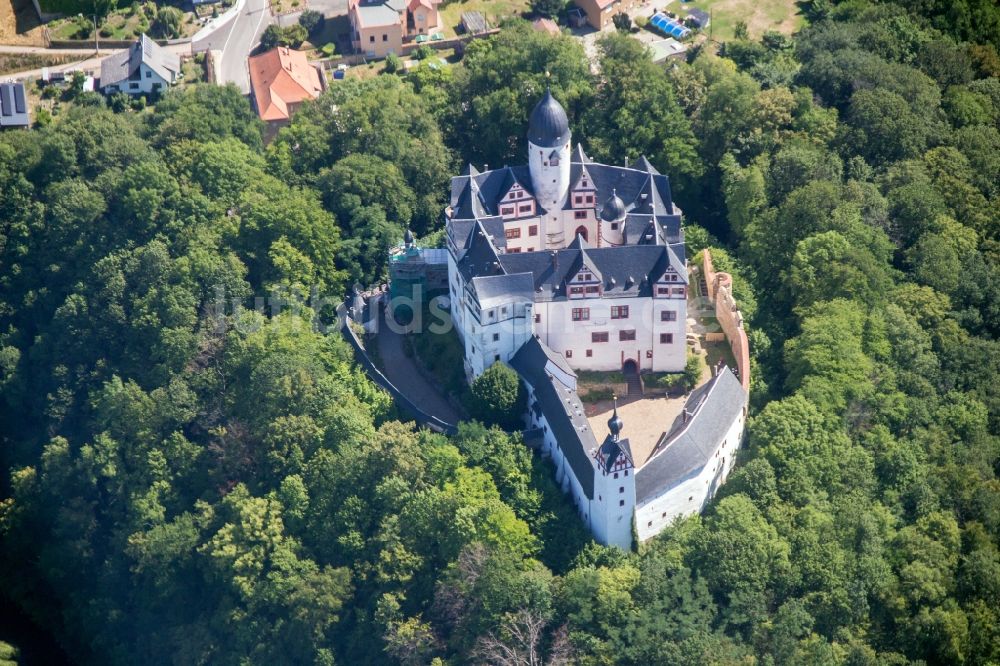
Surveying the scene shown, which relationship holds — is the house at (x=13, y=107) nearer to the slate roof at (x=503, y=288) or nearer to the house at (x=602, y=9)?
the house at (x=602, y=9)

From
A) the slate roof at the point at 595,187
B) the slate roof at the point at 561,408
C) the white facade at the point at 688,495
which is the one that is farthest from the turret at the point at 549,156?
the white facade at the point at 688,495

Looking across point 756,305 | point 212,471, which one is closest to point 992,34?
point 756,305

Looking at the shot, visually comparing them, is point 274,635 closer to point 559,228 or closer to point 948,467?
point 559,228

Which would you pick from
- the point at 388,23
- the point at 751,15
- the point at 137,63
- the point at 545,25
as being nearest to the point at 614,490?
the point at 545,25

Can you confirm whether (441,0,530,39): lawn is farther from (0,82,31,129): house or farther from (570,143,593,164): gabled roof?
(0,82,31,129): house

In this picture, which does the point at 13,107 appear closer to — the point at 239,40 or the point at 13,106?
the point at 13,106

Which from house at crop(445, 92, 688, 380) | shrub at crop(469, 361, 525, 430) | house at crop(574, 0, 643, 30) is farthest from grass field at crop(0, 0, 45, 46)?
shrub at crop(469, 361, 525, 430)
